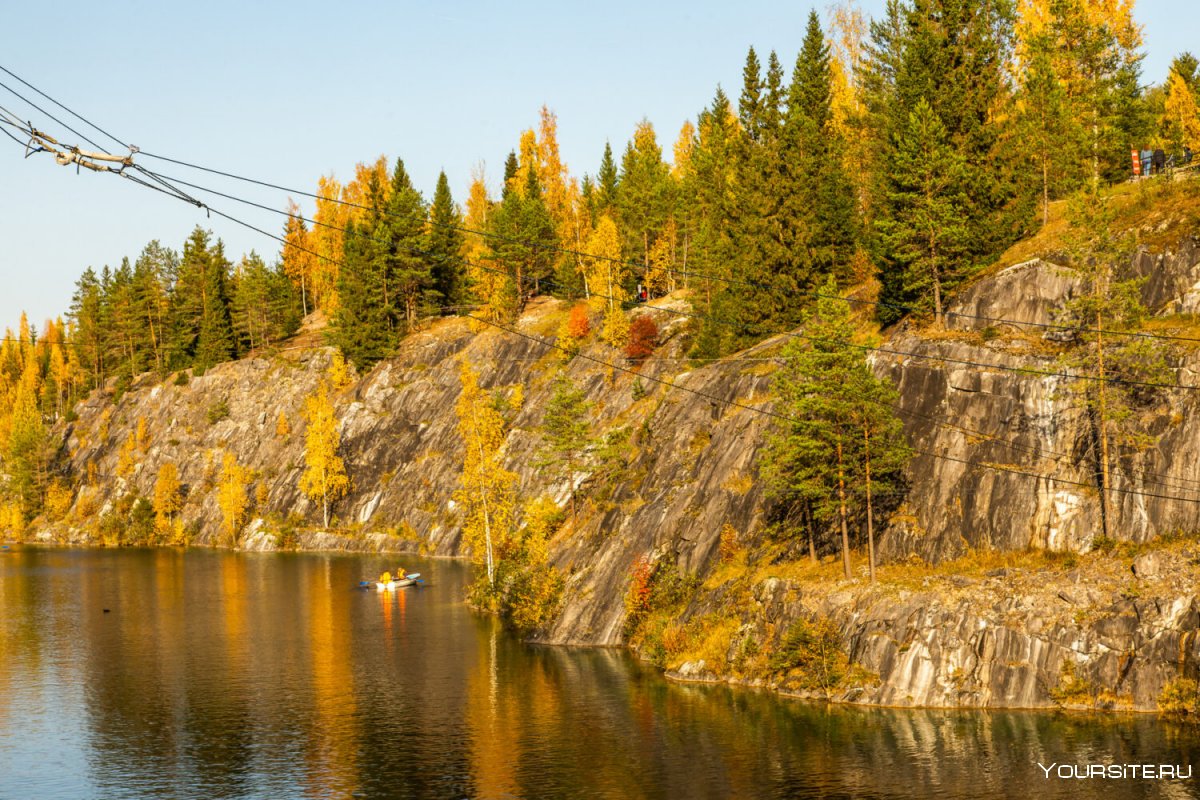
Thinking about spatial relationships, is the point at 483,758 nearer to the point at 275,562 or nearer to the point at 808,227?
the point at 808,227

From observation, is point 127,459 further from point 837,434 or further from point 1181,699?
point 1181,699

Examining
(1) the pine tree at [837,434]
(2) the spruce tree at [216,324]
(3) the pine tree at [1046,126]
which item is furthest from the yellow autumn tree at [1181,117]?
(2) the spruce tree at [216,324]

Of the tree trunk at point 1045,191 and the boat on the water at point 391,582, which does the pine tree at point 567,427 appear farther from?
the tree trunk at point 1045,191

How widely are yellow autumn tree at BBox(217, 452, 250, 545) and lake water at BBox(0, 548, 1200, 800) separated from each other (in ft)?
167

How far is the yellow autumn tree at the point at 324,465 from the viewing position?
11906cm

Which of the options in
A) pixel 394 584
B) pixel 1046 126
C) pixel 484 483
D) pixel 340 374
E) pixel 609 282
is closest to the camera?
pixel 1046 126

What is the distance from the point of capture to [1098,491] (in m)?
47.9

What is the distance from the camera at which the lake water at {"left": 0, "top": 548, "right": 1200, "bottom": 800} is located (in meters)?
38.8

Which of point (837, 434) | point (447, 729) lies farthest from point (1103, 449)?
point (447, 729)

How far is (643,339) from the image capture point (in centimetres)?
10500

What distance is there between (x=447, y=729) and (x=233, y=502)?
85.3 meters

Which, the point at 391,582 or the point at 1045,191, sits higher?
the point at 1045,191

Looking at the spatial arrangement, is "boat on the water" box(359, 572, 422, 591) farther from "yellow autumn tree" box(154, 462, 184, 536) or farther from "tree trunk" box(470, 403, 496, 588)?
"yellow autumn tree" box(154, 462, 184, 536)

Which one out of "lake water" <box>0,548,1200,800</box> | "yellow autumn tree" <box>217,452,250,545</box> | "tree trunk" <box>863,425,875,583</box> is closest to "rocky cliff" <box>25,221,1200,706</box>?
"tree trunk" <box>863,425,875,583</box>
